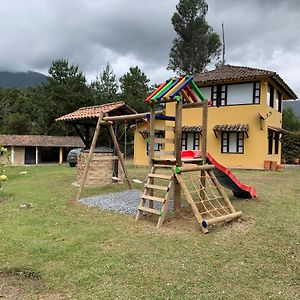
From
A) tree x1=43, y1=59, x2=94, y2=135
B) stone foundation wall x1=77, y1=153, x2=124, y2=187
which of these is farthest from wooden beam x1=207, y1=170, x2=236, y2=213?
tree x1=43, y1=59, x2=94, y2=135

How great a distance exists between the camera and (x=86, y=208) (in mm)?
8273

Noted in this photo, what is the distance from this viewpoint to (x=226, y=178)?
873 cm

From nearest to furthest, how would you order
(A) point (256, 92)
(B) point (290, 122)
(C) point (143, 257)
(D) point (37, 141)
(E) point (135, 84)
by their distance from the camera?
(C) point (143, 257) < (A) point (256, 92) < (D) point (37, 141) < (B) point (290, 122) < (E) point (135, 84)

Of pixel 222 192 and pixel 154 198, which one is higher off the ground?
pixel 222 192

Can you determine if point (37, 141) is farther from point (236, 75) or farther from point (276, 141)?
point (276, 141)

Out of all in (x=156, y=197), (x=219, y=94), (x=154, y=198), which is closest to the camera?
(x=154, y=198)

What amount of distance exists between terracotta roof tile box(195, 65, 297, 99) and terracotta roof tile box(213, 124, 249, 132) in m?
2.77

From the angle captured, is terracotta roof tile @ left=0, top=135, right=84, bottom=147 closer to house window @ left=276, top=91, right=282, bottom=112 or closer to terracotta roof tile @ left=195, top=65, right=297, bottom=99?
terracotta roof tile @ left=195, top=65, right=297, bottom=99

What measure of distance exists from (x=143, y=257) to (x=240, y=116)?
17.0m

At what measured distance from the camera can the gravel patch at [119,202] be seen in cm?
815

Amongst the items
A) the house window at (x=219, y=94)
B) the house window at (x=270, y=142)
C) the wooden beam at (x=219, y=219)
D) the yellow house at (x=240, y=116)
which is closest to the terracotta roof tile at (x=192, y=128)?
the yellow house at (x=240, y=116)

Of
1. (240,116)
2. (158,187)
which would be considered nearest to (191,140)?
(240,116)

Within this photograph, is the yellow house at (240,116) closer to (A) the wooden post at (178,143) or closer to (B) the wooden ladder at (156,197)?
(A) the wooden post at (178,143)

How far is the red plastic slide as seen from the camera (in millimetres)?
8295
